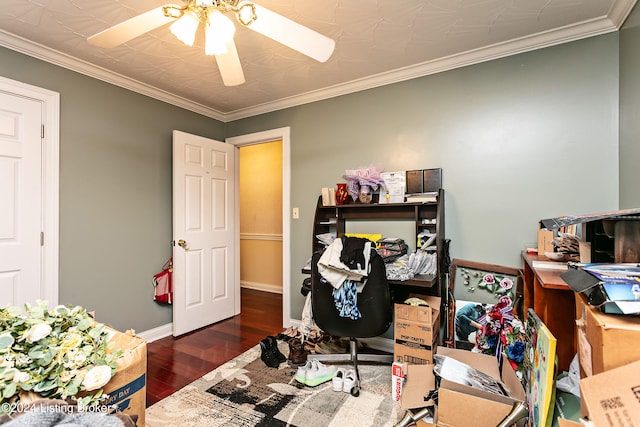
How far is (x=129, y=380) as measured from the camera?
3.18ft

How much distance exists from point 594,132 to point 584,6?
0.76 m

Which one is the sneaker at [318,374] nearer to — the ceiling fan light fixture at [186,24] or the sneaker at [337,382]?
the sneaker at [337,382]

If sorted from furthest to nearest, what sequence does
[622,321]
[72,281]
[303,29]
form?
[72,281] → [303,29] → [622,321]

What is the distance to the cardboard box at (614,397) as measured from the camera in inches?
23.7

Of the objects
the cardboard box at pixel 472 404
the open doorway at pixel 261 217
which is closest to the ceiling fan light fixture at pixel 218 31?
the cardboard box at pixel 472 404

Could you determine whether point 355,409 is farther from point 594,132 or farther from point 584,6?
point 584,6

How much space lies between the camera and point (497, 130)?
7.30ft

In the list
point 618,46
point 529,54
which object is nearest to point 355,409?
point 529,54

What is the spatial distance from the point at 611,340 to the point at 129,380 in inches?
53.2

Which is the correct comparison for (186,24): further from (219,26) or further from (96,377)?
(96,377)

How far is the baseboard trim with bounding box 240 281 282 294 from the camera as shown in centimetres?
461

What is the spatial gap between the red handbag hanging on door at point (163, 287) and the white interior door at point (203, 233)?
0.29 feet

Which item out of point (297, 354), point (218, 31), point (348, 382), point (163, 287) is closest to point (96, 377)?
point (218, 31)

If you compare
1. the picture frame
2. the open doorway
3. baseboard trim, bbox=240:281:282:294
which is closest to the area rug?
the picture frame
